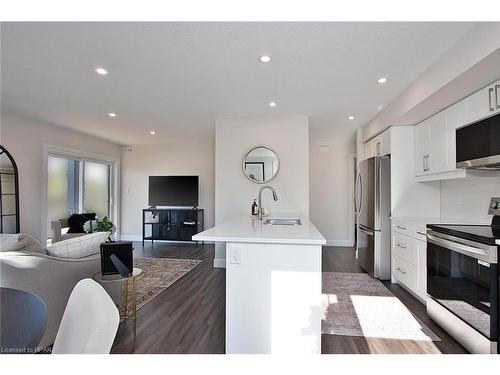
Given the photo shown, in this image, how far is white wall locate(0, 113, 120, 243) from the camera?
161 inches

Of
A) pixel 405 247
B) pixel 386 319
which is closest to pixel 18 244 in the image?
pixel 386 319

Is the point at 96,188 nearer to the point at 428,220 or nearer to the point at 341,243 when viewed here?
the point at 341,243

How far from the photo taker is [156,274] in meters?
3.84

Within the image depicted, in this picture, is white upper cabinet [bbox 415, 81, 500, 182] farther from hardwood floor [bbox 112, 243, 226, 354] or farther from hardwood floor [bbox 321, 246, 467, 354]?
hardwood floor [bbox 112, 243, 226, 354]

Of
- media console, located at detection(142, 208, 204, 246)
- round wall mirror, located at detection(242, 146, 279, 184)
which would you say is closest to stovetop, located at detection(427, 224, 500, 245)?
round wall mirror, located at detection(242, 146, 279, 184)

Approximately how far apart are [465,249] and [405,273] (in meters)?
1.29

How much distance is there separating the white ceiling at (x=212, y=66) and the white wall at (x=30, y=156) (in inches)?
14.1

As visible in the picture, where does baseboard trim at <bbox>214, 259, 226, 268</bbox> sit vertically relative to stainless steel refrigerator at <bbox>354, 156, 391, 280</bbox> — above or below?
below

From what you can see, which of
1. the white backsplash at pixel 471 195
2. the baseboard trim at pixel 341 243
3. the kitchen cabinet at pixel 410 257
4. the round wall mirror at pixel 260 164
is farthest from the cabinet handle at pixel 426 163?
the baseboard trim at pixel 341 243

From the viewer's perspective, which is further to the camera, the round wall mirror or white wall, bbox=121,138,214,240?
white wall, bbox=121,138,214,240

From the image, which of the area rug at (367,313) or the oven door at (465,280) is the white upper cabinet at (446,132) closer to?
the oven door at (465,280)

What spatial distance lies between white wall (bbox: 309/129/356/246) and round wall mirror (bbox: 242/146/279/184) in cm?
209
